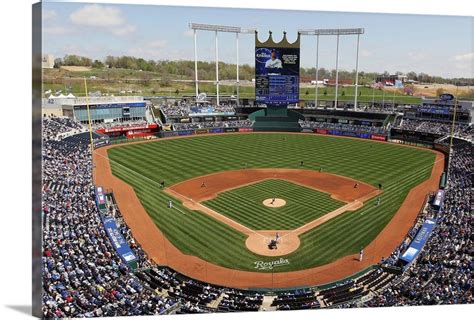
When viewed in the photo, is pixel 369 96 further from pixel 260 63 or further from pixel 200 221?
pixel 200 221

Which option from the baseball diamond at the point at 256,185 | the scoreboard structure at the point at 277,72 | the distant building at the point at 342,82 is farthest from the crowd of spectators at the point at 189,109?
the distant building at the point at 342,82

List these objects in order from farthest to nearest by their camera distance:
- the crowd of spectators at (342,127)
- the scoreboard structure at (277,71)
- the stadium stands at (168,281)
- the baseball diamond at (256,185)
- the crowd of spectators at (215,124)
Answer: the crowd of spectators at (215,124), the crowd of spectators at (342,127), the scoreboard structure at (277,71), the baseball diamond at (256,185), the stadium stands at (168,281)

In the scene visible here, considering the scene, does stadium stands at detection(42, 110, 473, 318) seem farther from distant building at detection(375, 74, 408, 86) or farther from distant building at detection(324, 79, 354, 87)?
distant building at detection(324, 79, 354, 87)

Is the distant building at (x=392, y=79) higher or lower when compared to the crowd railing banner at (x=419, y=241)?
higher

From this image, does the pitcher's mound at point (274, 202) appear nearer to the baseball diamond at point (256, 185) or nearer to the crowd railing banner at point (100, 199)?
the baseball diamond at point (256, 185)

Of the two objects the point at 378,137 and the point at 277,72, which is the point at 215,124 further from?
the point at 378,137

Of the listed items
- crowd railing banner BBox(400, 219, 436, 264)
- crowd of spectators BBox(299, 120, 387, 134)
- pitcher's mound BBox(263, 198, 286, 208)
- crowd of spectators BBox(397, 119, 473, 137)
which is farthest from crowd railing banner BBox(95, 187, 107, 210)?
crowd of spectators BBox(397, 119, 473, 137)

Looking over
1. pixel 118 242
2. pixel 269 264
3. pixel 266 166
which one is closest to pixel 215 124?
pixel 266 166
